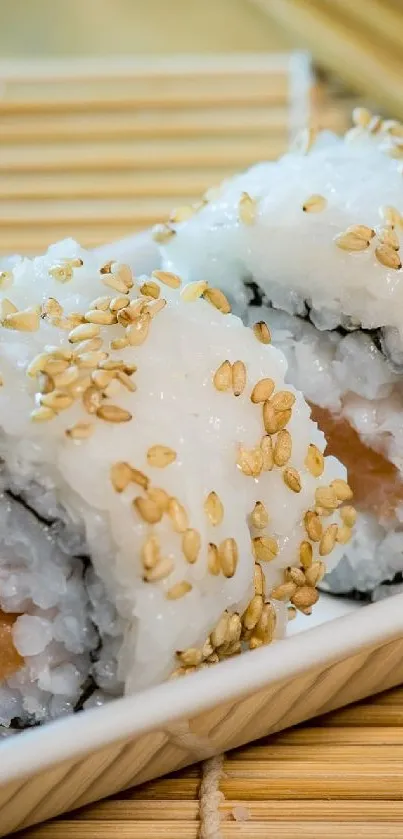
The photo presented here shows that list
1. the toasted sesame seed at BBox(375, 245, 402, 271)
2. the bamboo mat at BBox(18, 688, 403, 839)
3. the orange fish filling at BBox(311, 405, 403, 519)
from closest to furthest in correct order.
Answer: the bamboo mat at BBox(18, 688, 403, 839)
the toasted sesame seed at BBox(375, 245, 402, 271)
the orange fish filling at BBox(311, 405, 403, 519)

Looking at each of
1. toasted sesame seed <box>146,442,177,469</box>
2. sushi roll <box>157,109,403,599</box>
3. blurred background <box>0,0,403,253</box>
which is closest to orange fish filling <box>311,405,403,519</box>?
sushi roll <box>157,109,403,599</box>

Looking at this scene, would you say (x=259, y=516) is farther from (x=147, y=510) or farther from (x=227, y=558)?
(x=147, y=510)

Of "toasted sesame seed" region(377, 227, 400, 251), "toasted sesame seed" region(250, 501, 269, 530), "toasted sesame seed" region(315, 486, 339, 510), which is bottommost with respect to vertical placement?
"toasted sesame seed" region(315, 486, 339, 510)

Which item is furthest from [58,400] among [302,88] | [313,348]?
[302,88]

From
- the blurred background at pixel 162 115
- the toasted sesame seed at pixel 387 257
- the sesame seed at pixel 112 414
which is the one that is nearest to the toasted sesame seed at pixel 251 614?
the sesame seed at pixel 112 414

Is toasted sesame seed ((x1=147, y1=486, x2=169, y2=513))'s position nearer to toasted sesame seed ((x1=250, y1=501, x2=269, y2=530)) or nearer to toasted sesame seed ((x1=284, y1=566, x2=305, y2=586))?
toasted sesame seed ((x1=250, y1=501, x2=269, y2=530))

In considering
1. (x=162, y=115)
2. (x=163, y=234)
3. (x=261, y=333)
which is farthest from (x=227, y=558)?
(x=162, y=115)

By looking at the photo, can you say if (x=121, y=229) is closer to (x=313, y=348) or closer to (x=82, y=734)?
(x=313, y=348)
